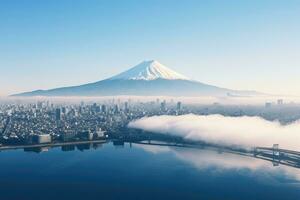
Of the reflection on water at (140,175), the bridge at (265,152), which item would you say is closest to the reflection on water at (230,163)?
the reflection on water at (140,175)

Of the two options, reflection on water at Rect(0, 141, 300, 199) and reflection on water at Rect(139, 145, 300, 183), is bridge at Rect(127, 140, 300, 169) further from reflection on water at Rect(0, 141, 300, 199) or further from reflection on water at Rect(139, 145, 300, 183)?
reflection on water at Rect(0, 141, 300, 199)

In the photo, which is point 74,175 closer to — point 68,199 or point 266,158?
point 68,199

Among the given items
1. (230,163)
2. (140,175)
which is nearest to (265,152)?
(230,163)

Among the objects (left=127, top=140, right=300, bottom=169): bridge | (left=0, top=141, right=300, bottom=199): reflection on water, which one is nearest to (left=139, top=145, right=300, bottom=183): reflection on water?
(left=0, top=141, right=300, bottom=199): reflection on water

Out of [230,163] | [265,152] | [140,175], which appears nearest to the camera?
[140,175]

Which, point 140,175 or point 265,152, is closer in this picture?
point 140,175

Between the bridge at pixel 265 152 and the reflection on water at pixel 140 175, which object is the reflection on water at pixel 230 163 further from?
the bridge at pixel 265 152

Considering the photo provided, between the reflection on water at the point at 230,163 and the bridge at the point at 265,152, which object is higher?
the bridge at the point at 265,152

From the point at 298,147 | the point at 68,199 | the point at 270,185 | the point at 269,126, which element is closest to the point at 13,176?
the point at 68,199

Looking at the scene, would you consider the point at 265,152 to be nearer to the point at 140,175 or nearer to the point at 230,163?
the point at 230,163
